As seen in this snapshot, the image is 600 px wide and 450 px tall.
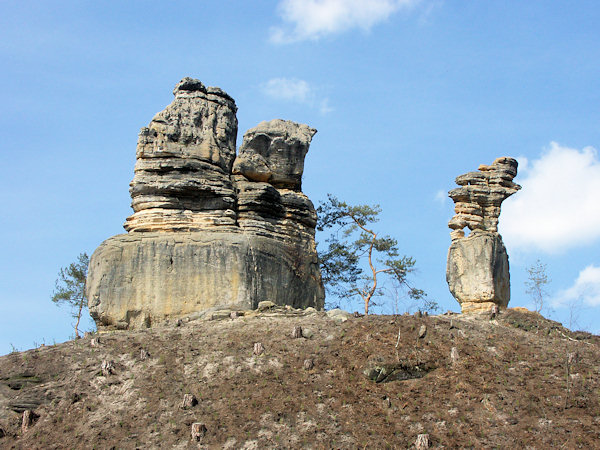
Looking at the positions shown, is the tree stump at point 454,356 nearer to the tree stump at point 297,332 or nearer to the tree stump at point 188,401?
the tree stump at point 297,332

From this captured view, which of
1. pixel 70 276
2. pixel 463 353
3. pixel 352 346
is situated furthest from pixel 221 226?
pixel 70 276

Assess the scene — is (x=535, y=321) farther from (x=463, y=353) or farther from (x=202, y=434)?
(x=202, y=434)

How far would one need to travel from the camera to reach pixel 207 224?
26.0 metres

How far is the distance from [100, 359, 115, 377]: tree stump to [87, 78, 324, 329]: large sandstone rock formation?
354 centimetres

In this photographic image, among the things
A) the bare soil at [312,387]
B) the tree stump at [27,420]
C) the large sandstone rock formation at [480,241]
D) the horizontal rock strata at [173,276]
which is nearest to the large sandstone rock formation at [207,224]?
the horizontal rock strata at [173,276]

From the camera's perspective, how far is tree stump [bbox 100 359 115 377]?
2059 centimetres

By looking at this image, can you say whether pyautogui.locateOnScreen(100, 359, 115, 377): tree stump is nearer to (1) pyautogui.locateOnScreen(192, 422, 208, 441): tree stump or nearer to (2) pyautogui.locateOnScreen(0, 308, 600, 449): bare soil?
(2) pyautogui.locateOnScreen(0, 308, 600, 449): bare soil

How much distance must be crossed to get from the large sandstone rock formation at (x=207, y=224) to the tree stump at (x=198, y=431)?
6.61 m

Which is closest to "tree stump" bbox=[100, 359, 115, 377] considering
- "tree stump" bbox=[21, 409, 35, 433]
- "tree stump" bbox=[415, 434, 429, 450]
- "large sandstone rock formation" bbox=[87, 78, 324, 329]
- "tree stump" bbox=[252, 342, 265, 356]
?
"tree stump" bbox=[21, 409, 35, 433]

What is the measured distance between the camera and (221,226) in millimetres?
25969

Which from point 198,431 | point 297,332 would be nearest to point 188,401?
point 198,431

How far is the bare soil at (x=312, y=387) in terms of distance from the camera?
703 inches

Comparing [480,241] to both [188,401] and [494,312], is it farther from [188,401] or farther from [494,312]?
[188,401]

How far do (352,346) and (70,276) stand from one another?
1693cm
